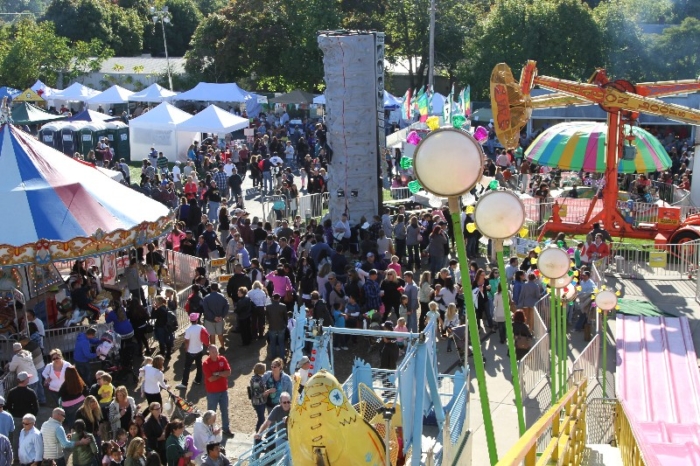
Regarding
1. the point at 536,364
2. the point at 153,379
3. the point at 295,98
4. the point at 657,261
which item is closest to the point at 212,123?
the point at 295,98

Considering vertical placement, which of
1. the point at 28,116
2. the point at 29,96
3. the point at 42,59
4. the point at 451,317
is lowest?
the point at 451,317

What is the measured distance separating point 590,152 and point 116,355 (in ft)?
39.1

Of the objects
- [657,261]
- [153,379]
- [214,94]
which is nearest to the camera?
[153,379]

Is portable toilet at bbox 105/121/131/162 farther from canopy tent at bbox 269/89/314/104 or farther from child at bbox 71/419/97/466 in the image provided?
child at bbox 71/419/97/466

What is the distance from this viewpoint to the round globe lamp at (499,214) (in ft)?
20.4

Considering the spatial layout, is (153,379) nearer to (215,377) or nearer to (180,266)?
(215,377)

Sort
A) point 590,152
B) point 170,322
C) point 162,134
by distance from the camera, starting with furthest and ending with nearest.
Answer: point 162,134 → point 590,152 → point 170,322

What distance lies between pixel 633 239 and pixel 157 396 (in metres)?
12.5

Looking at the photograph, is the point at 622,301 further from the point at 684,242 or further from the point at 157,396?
the point at 157,396

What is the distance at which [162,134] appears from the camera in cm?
3025

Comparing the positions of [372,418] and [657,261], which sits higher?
[372,418]

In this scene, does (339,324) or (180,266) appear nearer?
(339,324)

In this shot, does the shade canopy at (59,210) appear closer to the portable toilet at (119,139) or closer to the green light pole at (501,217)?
the green light pole at (501,217)

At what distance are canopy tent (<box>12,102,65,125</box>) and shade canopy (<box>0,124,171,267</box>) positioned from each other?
2019 cm
